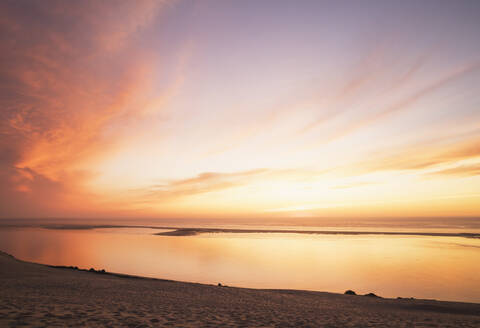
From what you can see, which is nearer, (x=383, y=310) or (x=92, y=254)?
(x=383, y=310)

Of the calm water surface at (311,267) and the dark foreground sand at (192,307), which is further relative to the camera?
the calm water surface at (311,267)

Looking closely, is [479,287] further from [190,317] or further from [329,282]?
[190,317]

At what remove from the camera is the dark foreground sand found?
832 cm

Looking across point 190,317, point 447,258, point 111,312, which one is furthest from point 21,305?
point 447,258

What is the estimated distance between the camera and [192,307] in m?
10.8

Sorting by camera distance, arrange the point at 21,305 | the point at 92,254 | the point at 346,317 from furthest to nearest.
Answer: the point at 92,254 < the point at 346,317 < the point at 21,305

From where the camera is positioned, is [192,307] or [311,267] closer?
[192,307]

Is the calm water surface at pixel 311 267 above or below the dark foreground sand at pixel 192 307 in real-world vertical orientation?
below

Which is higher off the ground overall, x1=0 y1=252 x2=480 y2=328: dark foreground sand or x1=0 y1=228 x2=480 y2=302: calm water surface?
x1=0 y1=252 x2=480 y2=328: dark foreground sand

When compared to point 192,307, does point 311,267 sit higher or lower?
lower

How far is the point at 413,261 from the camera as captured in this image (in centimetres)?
2594

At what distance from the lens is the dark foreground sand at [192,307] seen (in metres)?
8.32

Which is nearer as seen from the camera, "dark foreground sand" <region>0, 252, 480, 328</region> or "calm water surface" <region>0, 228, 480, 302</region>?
"dark foreground sand" <region>0, 252, 480, 328</region>

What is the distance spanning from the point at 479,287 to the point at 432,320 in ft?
38.3
